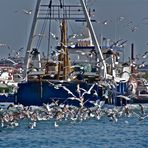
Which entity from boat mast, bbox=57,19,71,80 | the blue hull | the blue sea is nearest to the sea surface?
the blue sea

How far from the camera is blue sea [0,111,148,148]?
158 ft

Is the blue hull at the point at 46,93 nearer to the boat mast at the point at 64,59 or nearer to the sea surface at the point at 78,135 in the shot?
the boat mast at the point at 64,59

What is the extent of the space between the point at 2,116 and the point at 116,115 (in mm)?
9874

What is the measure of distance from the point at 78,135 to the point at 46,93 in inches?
1025

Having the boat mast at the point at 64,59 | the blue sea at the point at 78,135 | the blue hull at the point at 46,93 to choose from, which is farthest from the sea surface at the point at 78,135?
the boat mast at the point at 64,59

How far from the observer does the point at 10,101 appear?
103m

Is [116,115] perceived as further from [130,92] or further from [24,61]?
[130,92]

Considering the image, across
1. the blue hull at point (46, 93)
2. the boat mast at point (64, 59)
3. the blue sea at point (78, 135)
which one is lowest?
the blue sea at point (78, 135)

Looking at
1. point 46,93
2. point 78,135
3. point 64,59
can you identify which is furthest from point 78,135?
point 64,59

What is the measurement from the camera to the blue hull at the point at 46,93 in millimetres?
79125

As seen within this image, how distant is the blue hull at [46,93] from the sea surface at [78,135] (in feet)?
30.9

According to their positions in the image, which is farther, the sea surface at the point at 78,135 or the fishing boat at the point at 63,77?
the fishing boat at the point at 63,77

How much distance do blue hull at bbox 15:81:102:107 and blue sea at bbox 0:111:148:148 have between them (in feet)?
30.9

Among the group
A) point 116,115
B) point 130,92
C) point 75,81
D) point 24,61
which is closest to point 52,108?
point 116,115
